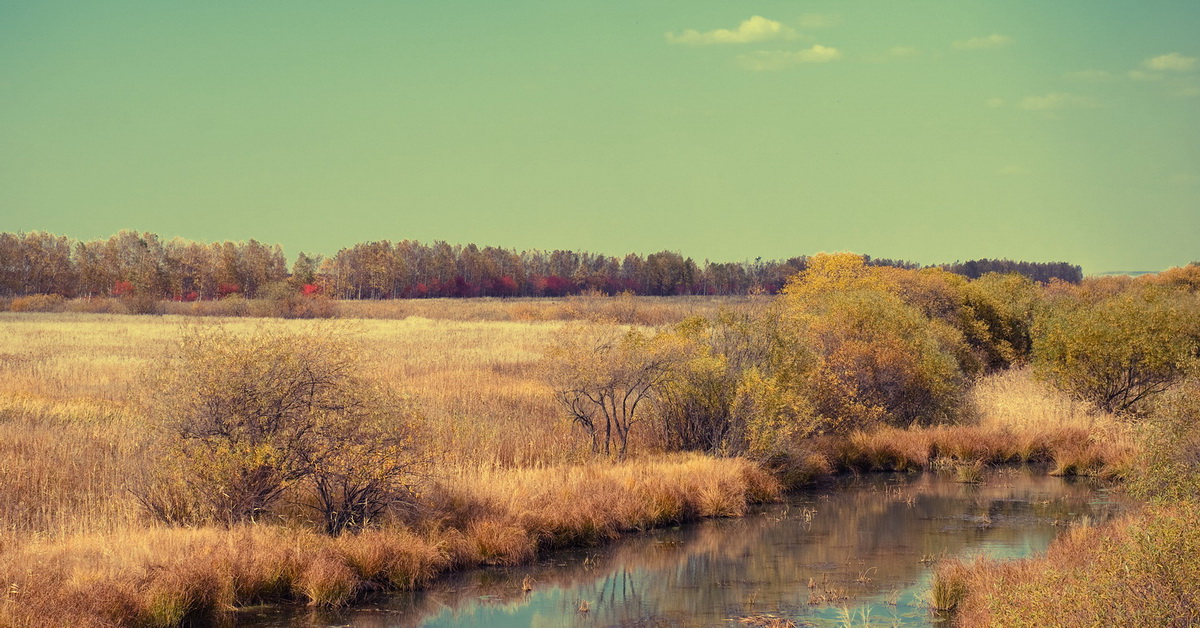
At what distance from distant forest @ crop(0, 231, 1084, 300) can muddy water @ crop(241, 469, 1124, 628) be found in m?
74.7

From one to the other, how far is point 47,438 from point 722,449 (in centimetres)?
1434

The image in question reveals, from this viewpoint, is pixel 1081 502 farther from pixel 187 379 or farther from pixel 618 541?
pixel 187 379

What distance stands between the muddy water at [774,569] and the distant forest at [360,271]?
7471cm

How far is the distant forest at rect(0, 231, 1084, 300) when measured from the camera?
111 meters

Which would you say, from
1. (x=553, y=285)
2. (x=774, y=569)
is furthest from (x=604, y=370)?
(x=553, y=285)

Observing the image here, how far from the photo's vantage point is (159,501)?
50.7 feet

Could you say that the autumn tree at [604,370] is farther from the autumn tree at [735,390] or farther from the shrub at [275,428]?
the shrub at [275,428]

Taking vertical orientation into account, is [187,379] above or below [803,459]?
above

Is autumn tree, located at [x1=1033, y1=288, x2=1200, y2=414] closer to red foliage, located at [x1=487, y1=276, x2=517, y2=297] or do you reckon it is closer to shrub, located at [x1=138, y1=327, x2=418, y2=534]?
shrub, located at [x1=138, y1=327, x2=418, y2=534]

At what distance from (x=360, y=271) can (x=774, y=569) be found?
124m

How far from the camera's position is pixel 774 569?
1667 centimetres

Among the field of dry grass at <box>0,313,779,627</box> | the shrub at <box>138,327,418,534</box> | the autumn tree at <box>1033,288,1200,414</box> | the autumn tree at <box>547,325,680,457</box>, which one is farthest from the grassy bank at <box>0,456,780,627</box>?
the autumn tree at <box>1033,288,1200,414</box>

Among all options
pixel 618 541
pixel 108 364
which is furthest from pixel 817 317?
pixel 108 364

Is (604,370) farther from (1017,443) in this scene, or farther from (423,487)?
(1017,443)
